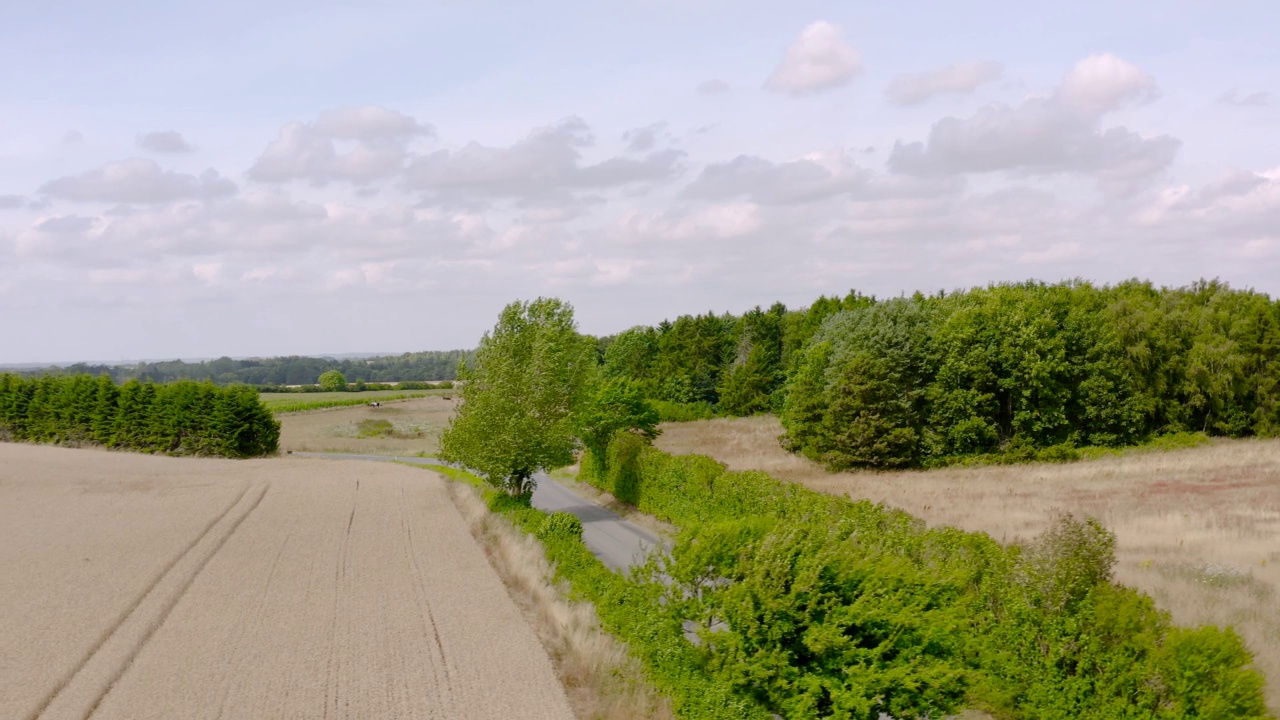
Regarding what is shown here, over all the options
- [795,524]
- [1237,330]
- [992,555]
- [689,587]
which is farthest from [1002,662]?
[1237,330]

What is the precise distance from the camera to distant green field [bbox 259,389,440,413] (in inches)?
4732

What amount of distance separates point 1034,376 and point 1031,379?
30 cm

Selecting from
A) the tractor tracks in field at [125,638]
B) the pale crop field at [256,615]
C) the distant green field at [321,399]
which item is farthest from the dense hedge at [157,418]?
the tractor tracks in field at [125,638]

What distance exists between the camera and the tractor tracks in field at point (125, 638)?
1689 centimetres

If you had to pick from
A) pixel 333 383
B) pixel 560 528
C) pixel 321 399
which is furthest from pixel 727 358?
pixel 333 383

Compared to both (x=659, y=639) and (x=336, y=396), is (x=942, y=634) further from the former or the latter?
(x=336, y=396)

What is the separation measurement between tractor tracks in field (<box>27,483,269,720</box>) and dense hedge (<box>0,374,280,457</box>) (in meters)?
37.6

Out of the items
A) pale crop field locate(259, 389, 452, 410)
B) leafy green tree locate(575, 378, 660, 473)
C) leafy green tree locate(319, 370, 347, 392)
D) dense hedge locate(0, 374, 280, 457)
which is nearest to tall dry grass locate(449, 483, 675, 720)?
leafy green tree locate(575, 378, 660, 473)

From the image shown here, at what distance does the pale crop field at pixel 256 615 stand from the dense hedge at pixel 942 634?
15.3 ft

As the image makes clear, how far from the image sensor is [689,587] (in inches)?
616

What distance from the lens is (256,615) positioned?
903 inches

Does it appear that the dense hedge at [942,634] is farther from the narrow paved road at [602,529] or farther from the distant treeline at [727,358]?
the distant treeline at [727,358]

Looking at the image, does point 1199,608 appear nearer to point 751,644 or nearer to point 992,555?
point 992,555

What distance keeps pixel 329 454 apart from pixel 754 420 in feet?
134
